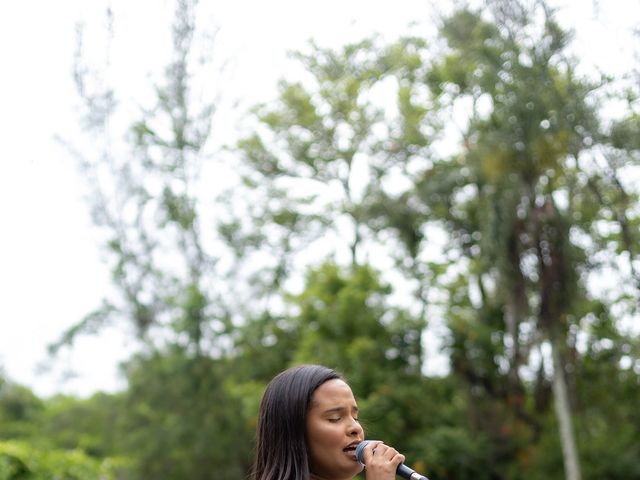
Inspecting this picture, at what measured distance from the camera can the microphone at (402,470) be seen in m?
2.24

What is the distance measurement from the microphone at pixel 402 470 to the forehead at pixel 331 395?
0.40 ft

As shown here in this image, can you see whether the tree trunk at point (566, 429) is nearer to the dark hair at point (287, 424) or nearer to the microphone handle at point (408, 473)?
the dark hair at point (287, 424)

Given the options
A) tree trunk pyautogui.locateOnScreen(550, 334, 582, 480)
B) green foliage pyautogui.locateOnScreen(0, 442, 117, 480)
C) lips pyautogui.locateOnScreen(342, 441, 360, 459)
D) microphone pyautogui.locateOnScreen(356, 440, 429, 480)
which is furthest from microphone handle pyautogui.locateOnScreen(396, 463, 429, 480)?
tree trunk pyautogui.locateOnScreen(550, 334, 582, 480)

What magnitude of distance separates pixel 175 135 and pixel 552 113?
9.70 m

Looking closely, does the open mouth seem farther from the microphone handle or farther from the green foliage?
the green foliage

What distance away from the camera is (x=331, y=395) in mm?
2521

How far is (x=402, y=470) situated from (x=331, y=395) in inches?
11.8

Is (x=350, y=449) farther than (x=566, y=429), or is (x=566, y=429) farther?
(x=566, y=429)

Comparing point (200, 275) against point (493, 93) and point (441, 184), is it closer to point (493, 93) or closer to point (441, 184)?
point (441, 184)

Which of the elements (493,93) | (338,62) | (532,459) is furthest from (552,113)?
(338,62)

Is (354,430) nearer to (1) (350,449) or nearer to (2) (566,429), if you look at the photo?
(1) (350,449)

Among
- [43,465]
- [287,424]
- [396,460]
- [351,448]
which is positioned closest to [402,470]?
[396,460]

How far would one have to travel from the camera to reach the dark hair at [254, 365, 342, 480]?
2.48 meters

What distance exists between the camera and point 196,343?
22.6 meters
